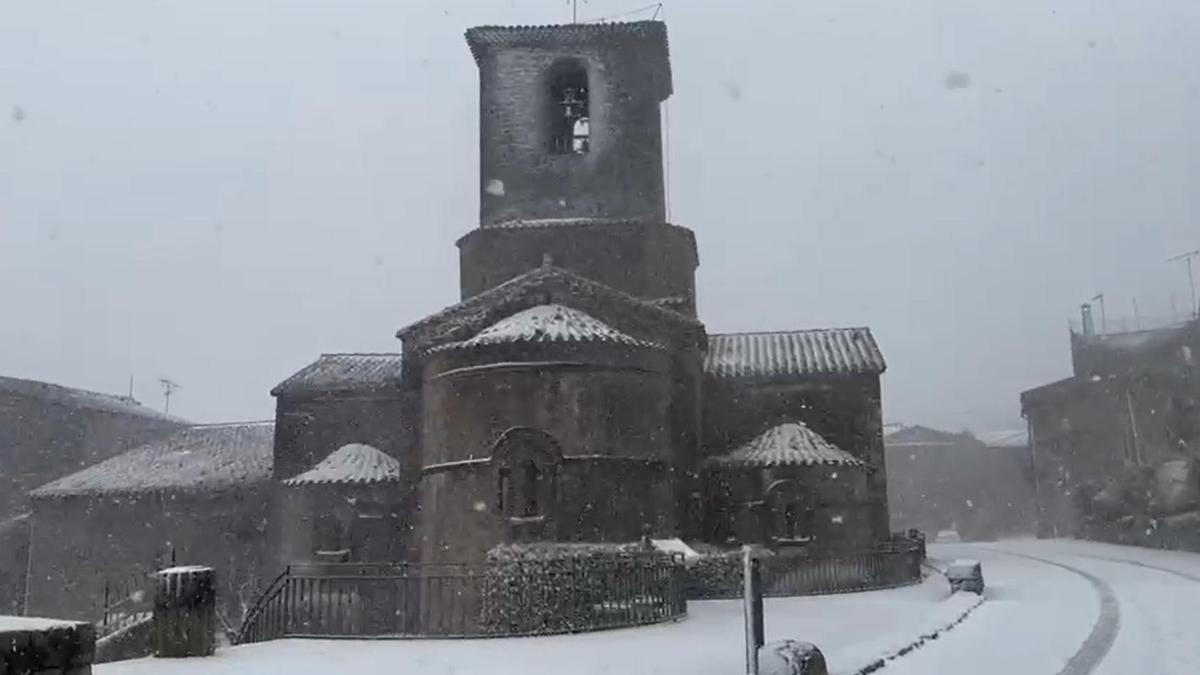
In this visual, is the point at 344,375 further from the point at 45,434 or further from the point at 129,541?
the point at 45,434

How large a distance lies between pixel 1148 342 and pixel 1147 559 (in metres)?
29.2

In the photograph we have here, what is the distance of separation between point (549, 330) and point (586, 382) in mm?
1359

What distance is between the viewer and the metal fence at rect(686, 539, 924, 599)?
72.5 feet

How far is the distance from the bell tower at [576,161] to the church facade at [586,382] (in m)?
0.05

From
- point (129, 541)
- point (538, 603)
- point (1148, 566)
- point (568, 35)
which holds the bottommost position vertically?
point (1148, 566)

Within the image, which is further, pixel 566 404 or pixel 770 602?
pixel 566 404

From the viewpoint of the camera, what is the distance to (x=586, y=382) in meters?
22.4

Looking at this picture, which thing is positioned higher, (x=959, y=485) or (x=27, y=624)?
(x=959, y=485)

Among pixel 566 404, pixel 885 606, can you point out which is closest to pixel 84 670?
pixel 885 606

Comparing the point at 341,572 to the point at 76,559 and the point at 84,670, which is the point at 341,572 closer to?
the point at 76,559

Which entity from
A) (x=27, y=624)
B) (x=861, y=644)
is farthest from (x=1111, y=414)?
(x=27, y=624)

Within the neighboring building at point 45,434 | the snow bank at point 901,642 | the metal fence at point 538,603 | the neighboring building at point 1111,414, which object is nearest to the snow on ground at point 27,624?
the snow bank at point 901,642

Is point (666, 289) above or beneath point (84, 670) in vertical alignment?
above

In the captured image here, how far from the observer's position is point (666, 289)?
28969mm
